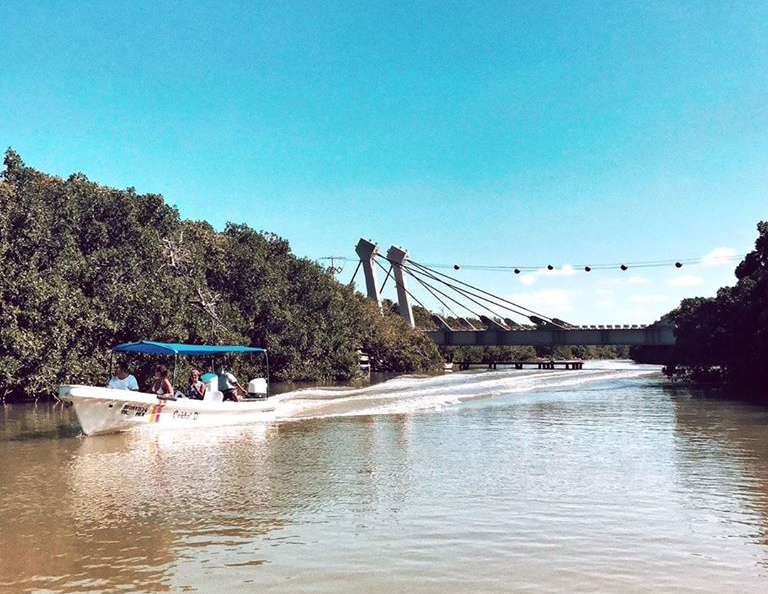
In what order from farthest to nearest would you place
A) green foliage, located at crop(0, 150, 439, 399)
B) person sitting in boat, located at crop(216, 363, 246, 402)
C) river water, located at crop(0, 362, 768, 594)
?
green foliage, located at crop(0, 150, 439, 399), person sitting in boat, located at crop(216, 363, 246, 402), river water, located at crop(0, 362, 768, 594)

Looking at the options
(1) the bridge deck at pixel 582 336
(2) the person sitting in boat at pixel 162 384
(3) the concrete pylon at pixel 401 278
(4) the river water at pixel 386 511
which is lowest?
(4) the river water at pixel 386 511

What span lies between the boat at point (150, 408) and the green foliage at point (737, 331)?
22982 mm

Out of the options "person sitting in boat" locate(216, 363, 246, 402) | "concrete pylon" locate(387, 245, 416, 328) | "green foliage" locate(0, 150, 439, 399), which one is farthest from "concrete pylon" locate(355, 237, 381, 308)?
"person sitting in boat" locate(216, 363, 246, 402)

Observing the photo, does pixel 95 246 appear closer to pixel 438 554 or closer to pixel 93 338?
pixel 93 338

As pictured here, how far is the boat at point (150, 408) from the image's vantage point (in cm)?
1620

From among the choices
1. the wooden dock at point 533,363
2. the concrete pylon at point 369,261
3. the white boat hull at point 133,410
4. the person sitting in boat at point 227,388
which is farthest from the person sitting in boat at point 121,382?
the wooden dock at point 533,363

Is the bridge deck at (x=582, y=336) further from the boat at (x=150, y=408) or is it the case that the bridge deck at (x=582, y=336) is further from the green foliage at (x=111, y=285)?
the boat at (x=150, y=408)

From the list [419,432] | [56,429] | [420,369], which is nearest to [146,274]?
[56,429]

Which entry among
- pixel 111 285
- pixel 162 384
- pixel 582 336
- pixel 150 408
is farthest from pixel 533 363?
pixel 150 408

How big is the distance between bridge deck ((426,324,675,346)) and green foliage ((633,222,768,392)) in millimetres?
14816

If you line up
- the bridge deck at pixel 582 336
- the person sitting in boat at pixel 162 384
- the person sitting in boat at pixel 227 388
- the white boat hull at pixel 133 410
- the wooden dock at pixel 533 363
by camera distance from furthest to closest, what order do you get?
the wooden dock at pixel 533 363
the bridge deck at pixel 582 336
the person sitting in boat at pixel 227 388
the person sitting in boat at pixel 162 384
the white boat hull at pixel 133 410

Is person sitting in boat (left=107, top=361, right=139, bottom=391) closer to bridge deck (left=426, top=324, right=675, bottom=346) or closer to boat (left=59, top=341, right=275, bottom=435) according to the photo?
boat (left=59, top=341, right=275, bottom=435)

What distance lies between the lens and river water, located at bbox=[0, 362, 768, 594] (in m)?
6.64

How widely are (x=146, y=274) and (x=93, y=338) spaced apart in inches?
153
